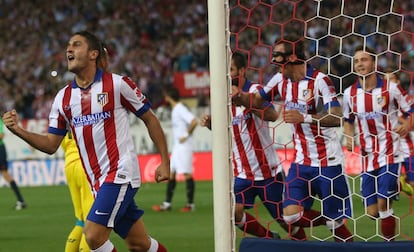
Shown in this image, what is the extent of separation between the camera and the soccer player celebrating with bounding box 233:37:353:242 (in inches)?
305

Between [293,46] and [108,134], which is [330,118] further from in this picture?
[108,134]

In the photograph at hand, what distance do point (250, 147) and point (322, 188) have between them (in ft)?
2.83

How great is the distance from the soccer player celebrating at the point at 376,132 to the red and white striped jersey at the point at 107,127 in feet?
9.69

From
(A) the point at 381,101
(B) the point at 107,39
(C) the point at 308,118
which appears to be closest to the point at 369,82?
(A) the point at 381,101

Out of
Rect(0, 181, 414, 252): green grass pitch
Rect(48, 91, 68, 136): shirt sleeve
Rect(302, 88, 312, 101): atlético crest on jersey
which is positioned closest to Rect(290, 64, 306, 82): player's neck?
Rect(302, 88, 312, 101): atlético crest on jersey

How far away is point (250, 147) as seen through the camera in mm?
8602

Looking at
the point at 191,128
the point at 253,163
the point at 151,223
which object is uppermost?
the point at 191,128

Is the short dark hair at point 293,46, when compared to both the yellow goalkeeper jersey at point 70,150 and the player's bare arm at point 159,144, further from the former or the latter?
the yellow goalkeeper jersey at point 70,150

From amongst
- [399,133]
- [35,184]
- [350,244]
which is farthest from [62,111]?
[35,184]

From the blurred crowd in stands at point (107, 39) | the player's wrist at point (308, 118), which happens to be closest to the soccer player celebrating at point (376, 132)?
the player's wrist at point (308, 118)

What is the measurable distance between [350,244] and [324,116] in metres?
1.80

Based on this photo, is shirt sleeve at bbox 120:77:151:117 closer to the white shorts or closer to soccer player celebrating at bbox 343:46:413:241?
soccer player celebrating at bbox 343:46:413:241

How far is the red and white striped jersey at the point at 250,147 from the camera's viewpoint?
8.52 metres

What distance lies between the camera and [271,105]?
8211mm
